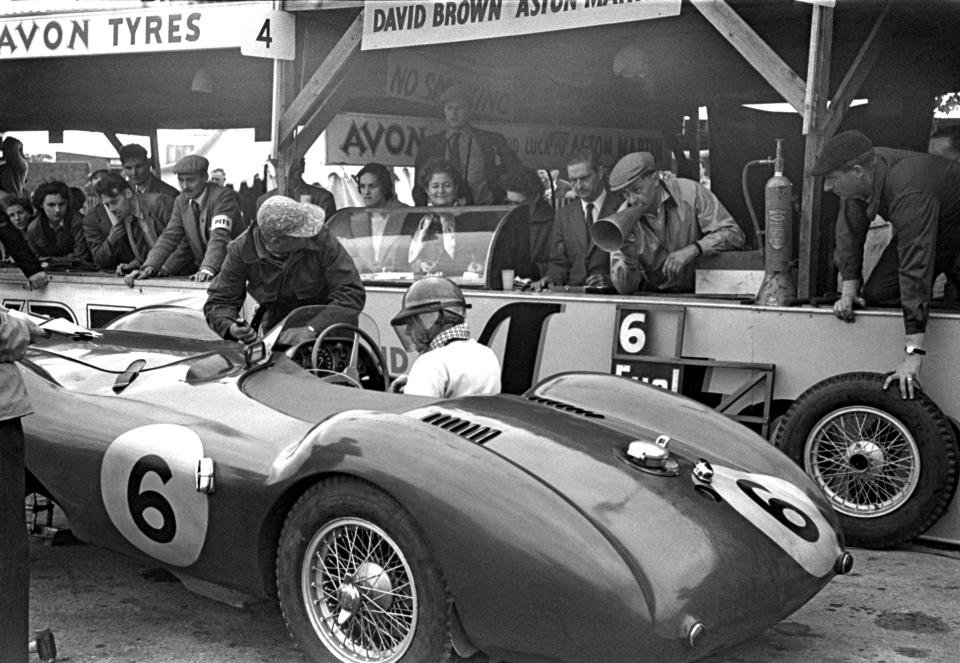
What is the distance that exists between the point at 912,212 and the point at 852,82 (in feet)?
4.23

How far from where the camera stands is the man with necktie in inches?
297

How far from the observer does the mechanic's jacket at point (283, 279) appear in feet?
20.0

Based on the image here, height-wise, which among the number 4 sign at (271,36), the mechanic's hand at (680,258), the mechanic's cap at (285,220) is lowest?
the mechanic's hand at (680,258)

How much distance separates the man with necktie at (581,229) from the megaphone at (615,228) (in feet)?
1.69

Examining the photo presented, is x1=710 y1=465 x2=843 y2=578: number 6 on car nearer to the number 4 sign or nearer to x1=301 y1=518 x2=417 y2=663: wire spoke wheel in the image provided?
x1=301 y1=518 x2=417 y2=663: wire spoke wheel

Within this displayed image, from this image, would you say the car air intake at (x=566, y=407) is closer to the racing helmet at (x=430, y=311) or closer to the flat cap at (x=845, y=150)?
the racing helmet at (x=430, y=311)

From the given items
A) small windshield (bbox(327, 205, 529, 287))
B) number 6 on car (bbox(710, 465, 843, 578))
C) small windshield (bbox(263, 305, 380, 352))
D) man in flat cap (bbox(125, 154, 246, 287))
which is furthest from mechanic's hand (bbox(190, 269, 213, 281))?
number 6 on car (bbox(710, 465, 843, 578))

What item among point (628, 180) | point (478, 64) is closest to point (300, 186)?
point (478, 64)

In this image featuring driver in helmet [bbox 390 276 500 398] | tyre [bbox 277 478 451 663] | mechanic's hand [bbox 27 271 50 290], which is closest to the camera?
tyre [bbox 277 478 451 663]

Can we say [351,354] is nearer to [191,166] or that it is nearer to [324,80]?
[324,80]

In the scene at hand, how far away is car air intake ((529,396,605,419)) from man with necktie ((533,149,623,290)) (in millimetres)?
2990

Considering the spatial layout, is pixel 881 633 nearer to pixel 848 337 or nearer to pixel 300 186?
pixel 848 337

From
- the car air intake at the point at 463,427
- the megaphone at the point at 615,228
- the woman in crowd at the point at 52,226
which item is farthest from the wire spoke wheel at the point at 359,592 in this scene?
the woman in crowd at the point at 52,226

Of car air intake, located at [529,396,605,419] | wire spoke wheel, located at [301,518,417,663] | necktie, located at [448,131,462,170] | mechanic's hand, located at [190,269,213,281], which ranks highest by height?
necktie, located at [448,131,462,170]
